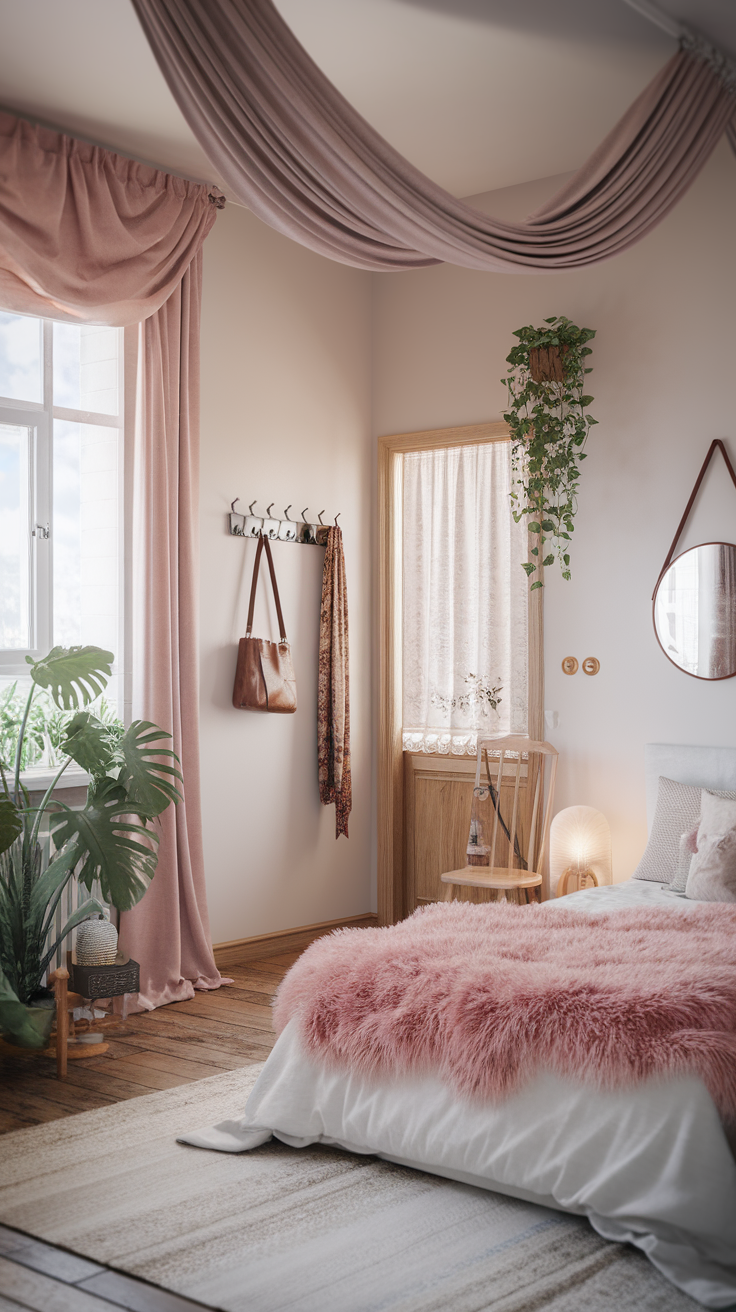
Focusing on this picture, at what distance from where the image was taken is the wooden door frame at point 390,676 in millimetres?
5777

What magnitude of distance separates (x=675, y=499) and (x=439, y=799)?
177 centimetres

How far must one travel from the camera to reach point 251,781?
17.2 ft

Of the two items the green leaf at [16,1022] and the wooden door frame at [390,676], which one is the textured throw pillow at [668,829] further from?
the green leaf at [16,1022]

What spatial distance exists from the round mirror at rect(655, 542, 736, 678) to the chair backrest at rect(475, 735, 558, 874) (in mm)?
695

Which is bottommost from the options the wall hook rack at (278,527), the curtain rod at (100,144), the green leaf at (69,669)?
the green leaf at (69,669)

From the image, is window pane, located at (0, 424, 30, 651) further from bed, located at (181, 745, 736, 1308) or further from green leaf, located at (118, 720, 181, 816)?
bed, located at (181, 745, 736, 1308)

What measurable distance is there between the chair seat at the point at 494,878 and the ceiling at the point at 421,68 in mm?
2907

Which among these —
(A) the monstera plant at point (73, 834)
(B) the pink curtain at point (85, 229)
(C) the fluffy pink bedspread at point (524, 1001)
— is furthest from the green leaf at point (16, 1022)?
(B) the pink curtain at point (85, 229)

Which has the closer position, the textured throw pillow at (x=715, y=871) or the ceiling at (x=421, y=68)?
the ceiling at (x=421, y=68)

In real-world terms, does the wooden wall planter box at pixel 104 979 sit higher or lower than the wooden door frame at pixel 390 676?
lower

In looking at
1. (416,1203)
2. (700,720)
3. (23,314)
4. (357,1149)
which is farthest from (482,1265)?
(23,314)

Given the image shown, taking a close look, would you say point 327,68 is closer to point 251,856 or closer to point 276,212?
point 276,212

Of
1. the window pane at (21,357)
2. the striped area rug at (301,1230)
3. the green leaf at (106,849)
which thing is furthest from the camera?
the window pane at (21,357)

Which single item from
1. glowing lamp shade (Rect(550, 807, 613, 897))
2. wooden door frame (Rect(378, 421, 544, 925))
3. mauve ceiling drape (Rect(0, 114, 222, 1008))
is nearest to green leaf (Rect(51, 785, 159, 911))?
mauve ceiling drape (Rect(0, 114, 222, 1008))
